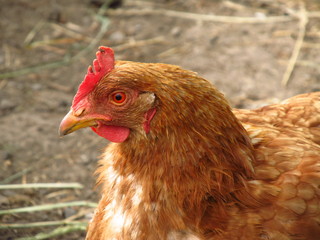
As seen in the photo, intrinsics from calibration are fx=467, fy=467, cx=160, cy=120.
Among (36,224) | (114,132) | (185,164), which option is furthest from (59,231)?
(185,164)

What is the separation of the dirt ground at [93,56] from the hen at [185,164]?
131 cm

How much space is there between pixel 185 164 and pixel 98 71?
0.60 m

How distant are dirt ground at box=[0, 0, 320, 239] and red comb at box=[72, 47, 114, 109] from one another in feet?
4.83

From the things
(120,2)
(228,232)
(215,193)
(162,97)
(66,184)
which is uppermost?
(120,2)

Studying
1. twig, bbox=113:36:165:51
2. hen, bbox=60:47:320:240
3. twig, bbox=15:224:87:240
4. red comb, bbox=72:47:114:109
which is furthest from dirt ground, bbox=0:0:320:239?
red comb, bbox=72:47:114:109

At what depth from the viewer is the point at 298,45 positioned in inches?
199

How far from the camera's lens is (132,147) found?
7.47ft

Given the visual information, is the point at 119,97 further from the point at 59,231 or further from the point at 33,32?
the point at 33,32

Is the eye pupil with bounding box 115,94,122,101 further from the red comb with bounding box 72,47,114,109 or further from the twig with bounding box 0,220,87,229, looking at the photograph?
the twig with bounding box 0,220,87,229

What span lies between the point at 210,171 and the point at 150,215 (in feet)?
1.19

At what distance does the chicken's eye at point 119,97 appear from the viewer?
219 cm

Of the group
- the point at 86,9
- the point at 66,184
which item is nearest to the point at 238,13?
the point at 86,9

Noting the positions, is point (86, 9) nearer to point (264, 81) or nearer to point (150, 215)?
point (264, 81)

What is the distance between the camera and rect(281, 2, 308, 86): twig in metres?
4.75
